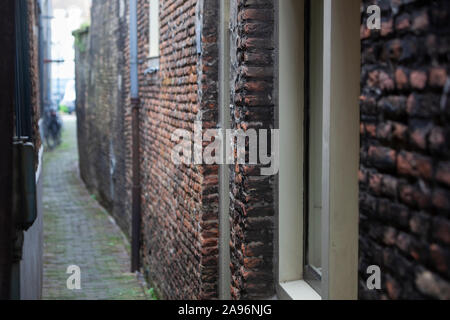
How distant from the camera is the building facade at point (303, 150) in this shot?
1.92 meters

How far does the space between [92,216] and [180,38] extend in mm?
7232

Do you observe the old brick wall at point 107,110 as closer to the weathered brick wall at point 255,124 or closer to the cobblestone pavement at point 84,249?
the cobblestone pavement at point 84,249

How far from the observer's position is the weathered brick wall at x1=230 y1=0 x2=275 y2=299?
3.71m

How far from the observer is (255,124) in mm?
3699

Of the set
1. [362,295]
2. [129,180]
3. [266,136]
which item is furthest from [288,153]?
[129,180]

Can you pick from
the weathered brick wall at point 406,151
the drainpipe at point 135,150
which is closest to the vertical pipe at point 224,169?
the weathered brick wall at point 406,151

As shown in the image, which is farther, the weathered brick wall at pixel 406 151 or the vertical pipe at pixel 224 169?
the vertical pipe at pixel 224 169

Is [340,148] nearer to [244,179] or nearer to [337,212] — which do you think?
[337,212]

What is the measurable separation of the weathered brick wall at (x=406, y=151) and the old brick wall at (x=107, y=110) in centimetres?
788

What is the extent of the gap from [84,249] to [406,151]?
27.1 ft

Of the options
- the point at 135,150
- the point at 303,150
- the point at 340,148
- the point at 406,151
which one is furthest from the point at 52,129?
the point at 406,151

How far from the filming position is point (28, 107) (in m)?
5.57

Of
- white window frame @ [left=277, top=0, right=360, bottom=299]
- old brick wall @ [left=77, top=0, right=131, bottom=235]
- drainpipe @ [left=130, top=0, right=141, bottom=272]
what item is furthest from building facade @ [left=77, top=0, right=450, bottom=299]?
old brick wall @ [left=77, top=0, right=131, bottom=235]

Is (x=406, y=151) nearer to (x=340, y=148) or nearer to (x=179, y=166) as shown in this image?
(x=340, y=148)
